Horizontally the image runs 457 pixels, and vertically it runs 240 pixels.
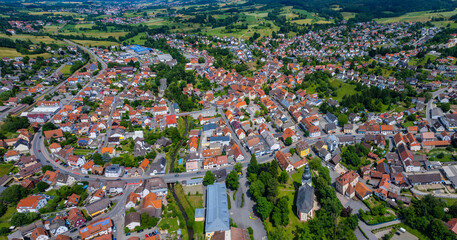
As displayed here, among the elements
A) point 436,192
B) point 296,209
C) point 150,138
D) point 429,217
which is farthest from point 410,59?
point 150,138


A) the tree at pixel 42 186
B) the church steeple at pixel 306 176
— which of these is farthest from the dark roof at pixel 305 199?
the tree at pixel 42 186

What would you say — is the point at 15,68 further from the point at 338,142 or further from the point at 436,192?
the point at 436,192

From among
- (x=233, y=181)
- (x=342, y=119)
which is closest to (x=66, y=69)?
(x=233, y=181)

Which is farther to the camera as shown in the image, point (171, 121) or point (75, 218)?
point (171, 121)

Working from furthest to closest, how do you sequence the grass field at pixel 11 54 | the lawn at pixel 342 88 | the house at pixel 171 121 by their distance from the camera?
the grass field at pixel 11 54
the lawn at pixel 342 88
the house at pixel 171 121

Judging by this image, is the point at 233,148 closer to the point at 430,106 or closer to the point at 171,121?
the point at 171,121

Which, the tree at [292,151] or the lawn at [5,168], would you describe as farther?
the tree at [292,151]

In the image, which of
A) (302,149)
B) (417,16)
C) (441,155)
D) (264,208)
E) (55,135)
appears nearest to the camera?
(264,208)

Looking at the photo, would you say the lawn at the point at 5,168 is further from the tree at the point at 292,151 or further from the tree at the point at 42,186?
the tree at the point at 292,151
